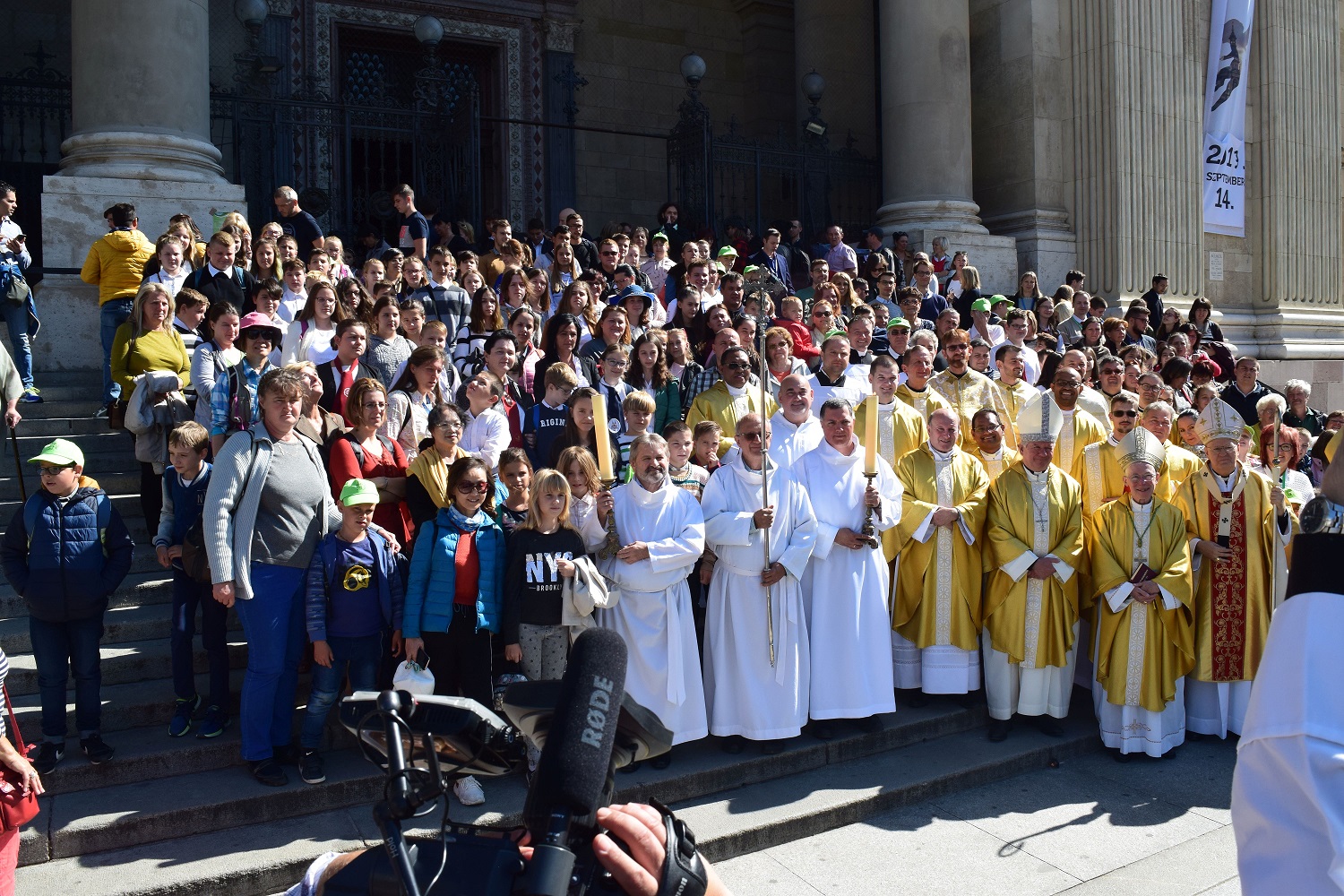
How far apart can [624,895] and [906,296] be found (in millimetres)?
9169

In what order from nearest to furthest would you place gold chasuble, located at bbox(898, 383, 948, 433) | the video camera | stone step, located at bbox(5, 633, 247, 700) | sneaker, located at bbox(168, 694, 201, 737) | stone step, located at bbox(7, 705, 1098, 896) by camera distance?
the video camera < stone step, located at bbox(7, 705, 1098, 896) < sneaker, located at bbox(168, 694, 201, 737) < stone step, located at bbox(5, 633, 247, 700) < gold chasuble, located at bbox(898, 383, 948, 433)

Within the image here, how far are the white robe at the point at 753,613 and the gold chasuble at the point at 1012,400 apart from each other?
3003 mm

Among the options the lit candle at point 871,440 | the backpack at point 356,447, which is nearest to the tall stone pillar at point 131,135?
the backpack at point 356,447

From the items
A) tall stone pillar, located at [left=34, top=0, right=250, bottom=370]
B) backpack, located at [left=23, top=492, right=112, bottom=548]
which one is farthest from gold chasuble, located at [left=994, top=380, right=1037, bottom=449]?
tall stone pillar, located at [left=34, top=0, right=250, bottom=370]

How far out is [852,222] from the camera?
16.6 metres

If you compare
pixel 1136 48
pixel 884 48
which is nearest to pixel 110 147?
pixel 884 48

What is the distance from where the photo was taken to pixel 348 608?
5445 millimetres

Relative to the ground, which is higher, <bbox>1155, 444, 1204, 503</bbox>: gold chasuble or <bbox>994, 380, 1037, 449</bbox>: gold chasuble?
<bbox>994, 380, 1037, 449</bbox>: gold chasuble

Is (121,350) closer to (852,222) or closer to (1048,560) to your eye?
(1048,560)

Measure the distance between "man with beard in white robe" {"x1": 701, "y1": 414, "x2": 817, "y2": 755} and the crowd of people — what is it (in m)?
0.02

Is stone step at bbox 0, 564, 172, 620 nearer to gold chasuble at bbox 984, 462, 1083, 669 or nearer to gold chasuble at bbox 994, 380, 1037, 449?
gold chasuble at bbox 984, 462, 1083, 669

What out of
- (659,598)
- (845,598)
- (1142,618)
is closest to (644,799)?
(659,598)

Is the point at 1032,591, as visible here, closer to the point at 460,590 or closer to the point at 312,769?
the point at 460,590

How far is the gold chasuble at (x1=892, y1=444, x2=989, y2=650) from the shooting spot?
709cm
